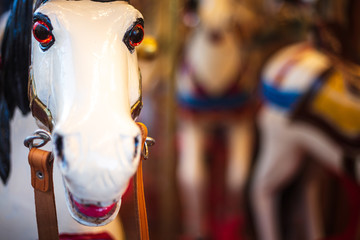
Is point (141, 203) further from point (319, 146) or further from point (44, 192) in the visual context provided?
point (319, 146)

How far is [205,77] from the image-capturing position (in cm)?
132

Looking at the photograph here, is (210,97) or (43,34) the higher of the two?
(43,34)

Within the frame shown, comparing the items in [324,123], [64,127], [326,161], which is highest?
[64,127]

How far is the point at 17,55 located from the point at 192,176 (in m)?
0.99

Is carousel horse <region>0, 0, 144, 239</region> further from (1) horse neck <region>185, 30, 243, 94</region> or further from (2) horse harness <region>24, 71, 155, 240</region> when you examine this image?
(1) horse neck <region>185, 30, 243, 94</region>

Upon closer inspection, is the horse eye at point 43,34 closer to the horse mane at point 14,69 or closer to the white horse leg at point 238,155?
the horse mane at point 14,69

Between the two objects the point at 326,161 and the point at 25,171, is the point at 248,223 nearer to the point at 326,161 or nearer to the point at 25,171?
the point at 326,161

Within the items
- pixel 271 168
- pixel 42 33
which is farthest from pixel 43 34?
pixel 271 168

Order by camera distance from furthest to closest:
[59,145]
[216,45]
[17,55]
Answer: [216,45], [17,55], [59,145]

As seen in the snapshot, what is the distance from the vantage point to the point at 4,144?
427 millimetres

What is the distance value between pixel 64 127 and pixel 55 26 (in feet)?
0.33

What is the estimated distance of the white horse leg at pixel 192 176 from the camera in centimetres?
135

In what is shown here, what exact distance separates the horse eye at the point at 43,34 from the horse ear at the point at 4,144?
12 cm

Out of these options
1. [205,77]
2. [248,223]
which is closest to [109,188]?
[205,77]
